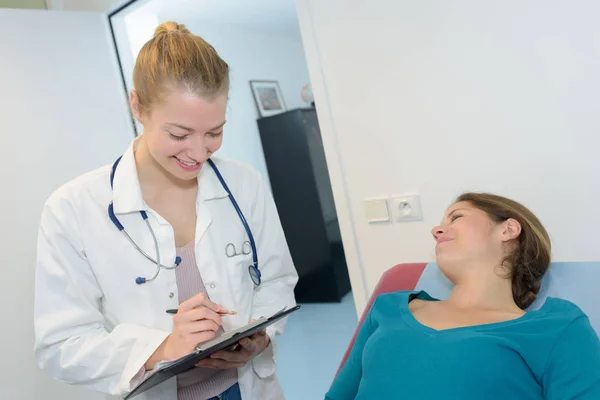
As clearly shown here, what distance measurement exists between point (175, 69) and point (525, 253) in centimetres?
86

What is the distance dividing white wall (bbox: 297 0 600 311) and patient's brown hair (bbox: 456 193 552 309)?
17cm

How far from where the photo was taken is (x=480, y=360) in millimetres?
1064

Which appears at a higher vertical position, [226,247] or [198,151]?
[198,151]

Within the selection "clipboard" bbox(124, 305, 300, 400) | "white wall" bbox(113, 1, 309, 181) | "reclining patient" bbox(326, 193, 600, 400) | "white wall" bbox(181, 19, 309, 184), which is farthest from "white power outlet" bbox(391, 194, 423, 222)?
"white wall" bbox(181, 19, 309, 184)

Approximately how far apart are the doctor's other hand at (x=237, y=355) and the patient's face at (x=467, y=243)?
0.46 meters

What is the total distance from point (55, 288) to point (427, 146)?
3.43 ft

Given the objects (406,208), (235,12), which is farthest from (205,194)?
(235,12)

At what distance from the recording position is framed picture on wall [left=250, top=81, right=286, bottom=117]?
14.3ft

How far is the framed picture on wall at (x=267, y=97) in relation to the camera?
4367mm

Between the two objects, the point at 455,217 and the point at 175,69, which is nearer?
the point at 175,69

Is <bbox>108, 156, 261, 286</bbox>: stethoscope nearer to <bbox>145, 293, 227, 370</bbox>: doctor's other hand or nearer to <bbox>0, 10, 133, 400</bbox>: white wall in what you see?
<bbox>145, 293, 227, 370</bbox>: doctor's other hand

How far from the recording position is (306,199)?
159 inches

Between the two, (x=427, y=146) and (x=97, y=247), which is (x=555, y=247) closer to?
(x=427, y=146)

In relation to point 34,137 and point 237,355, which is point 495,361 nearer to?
point 237,355
